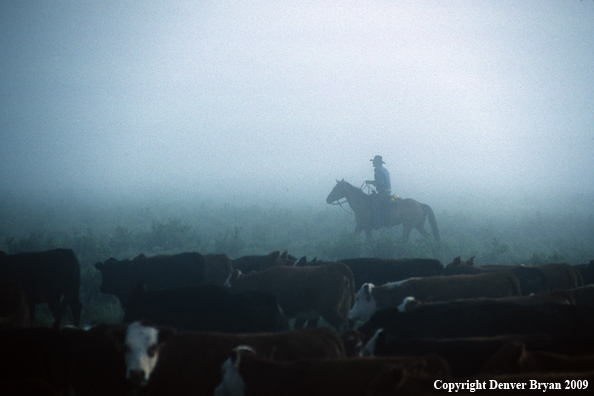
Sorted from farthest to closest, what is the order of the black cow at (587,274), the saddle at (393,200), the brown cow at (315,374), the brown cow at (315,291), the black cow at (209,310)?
the saddle at (393,200) → the black cow at (587,274) → the brown cow at (315,291) → the black cow at (209,310) → the brown cow at (315,374)

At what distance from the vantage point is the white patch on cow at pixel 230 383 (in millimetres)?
3672

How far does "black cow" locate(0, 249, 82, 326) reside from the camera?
27.5 feet

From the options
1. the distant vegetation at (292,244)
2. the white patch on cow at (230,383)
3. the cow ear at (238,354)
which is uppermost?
the cow ear at (238,354)

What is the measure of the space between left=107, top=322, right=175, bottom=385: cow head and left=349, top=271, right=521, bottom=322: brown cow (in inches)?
153

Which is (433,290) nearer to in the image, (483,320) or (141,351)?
(483,320)

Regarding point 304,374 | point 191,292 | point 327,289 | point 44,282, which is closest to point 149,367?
point 304,374

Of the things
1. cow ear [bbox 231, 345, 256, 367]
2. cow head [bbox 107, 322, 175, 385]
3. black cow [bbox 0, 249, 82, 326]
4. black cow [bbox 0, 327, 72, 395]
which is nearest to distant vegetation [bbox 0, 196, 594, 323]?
black cow [bbox 0, 249, 82, 326]

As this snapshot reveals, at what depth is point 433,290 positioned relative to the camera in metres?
7.18

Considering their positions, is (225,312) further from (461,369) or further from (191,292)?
(461,369)

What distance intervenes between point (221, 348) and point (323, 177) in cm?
14042

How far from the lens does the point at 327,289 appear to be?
763 cm

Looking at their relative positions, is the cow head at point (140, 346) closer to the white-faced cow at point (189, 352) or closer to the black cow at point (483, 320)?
the white-faced cow at point (189, 352)

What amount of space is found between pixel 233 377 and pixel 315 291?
3987mm

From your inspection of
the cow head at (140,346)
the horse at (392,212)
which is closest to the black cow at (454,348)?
the cow head at (140,346)
